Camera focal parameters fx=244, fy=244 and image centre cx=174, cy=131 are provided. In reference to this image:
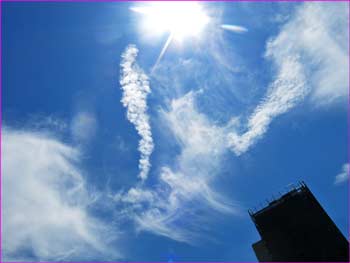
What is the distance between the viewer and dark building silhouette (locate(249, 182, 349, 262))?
2636cm

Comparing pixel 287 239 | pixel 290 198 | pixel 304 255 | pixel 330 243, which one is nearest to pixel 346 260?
pixel 330 243

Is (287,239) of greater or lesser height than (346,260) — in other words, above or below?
above

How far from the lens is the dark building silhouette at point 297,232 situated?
86.5 ft

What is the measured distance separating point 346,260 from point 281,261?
6413mm

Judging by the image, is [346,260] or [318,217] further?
[318,217]

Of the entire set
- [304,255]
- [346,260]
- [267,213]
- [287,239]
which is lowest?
[346,260]

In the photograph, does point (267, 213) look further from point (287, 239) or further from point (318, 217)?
point (318, 217)

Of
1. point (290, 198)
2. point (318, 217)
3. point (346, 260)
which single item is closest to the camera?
point (346, 260)

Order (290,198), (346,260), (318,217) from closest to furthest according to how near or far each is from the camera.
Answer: (346,260) < (318,217) < (290,198)

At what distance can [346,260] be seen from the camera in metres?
25.4

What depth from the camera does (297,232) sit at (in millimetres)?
28203

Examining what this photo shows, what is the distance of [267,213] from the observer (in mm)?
31328

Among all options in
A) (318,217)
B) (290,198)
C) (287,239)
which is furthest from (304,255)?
(290,198)

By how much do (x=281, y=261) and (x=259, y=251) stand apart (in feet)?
12.2
